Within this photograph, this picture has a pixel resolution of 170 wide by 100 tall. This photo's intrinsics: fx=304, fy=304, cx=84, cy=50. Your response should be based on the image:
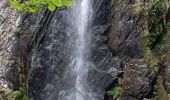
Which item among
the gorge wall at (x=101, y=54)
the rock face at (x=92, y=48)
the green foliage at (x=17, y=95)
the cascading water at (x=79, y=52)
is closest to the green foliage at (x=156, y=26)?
the gorge wall at (x=101, y=54)

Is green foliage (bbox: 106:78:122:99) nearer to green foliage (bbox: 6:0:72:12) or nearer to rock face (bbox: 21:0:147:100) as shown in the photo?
rock face (bbox: 21:0:147:100)

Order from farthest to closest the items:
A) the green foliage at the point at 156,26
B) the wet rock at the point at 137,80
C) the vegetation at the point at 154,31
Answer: the green foliage at the point at 156,26, the vegetation at the point at 154,31, the wet rock at the point at 137,80

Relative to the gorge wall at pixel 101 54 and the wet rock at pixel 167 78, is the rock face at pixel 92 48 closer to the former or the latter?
the gorge wall at pixel 101 54

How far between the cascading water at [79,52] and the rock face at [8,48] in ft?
8.68

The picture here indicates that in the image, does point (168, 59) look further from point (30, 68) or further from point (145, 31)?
point (30, 68)

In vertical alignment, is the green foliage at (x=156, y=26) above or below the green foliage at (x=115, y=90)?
above

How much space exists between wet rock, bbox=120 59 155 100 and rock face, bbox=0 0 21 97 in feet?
16.0

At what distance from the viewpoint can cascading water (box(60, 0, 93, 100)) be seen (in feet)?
30.2

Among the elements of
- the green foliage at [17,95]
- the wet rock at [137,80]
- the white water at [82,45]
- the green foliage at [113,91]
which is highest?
the white water at [82,45]

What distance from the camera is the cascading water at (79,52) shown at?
9.20 m

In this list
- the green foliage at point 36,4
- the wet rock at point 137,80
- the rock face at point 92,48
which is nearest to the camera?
the green foliage at point 36,4

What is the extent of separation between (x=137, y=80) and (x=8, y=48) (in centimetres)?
588

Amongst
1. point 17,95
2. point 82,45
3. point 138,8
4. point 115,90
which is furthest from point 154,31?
point 17,95

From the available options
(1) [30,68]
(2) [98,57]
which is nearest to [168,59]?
(2) [98,57]
